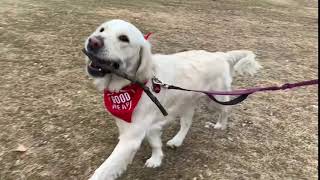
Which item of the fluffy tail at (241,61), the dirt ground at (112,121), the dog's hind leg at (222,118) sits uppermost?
the fluffy tail at (241,61)

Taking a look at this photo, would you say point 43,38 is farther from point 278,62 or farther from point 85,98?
point 278,62

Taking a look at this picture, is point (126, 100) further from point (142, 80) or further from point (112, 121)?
point (112, 121)

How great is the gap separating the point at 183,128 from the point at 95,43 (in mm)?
1878

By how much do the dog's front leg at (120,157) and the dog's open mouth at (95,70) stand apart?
0.58m

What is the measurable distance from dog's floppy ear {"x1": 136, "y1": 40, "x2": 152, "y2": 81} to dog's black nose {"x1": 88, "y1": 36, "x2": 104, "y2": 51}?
0.42m

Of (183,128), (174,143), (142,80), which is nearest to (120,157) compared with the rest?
(142,80)

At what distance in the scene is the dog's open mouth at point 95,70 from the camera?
11.4 feet

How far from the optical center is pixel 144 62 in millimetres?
3613

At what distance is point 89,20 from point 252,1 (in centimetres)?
697

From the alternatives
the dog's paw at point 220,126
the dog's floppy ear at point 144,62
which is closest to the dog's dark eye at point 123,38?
the dog's floppy ear at point 144,62

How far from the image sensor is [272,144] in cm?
499

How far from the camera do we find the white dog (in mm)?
3473

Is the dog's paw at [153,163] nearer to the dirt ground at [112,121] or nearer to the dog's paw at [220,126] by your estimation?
the dirt ground at [112,121]

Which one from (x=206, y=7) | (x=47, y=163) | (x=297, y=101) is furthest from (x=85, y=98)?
(x=206, y=7)
